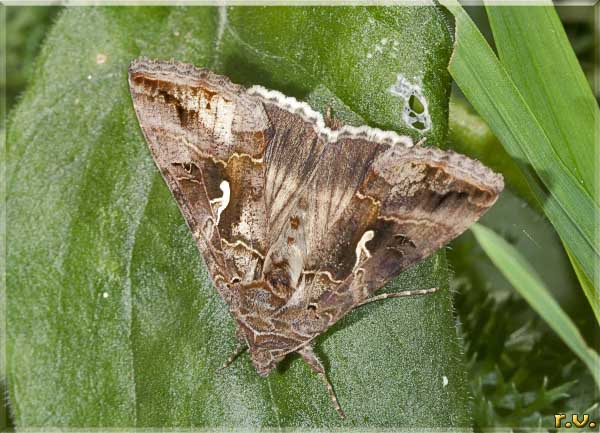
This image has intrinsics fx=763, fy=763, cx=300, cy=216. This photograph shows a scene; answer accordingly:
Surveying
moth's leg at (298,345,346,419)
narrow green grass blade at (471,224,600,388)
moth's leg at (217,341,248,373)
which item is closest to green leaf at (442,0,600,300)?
narrow green grass blade at (471,224,600,388)

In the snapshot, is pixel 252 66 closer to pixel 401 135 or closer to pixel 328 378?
pixel 401 135

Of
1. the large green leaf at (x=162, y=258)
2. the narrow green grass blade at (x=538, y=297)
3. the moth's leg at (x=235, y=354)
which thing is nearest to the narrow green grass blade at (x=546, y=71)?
the large green leaf at (x=162, y=258)

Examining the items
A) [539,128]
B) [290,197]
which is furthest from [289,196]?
[539,128]

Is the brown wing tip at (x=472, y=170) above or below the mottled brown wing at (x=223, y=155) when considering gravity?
above

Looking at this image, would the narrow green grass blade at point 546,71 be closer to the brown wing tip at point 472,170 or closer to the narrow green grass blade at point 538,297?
the brown wing tip at point 472,170

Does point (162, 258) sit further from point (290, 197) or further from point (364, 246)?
point (364, 246)

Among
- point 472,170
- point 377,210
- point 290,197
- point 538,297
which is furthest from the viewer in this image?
point 538,297

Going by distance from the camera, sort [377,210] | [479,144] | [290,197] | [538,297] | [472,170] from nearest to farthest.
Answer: [472,170], [377,210], [290,197], [538,297], [479,144]

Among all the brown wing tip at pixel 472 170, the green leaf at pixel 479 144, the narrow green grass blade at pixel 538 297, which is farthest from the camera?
the green leaf at pixel 479 144

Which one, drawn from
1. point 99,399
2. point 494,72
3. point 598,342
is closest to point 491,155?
point 494,72
